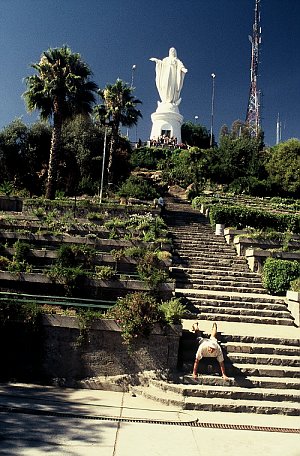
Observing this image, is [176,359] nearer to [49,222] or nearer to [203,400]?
[203,400]

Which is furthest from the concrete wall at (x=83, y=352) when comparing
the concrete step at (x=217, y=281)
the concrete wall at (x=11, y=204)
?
the concrete wall at (x=11, y=204)

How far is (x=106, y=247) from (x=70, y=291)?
12.8 ft

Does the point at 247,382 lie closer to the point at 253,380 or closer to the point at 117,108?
the point at 253,380

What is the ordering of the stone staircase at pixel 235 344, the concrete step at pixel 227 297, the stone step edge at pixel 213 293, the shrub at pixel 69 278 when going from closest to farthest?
the stone staircase at pixel 235 344 < the shrub at pixel 69 278 < the concrete step at pixel 227 297 < the stone step edge at pixel 213 293

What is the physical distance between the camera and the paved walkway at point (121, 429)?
230 inches

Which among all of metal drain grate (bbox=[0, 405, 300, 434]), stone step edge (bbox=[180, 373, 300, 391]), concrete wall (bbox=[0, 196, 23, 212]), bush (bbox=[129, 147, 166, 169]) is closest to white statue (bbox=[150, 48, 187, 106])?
bush (bbox=[129, 147, 166, 169])

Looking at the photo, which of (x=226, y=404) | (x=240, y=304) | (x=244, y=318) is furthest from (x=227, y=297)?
(x=226, y=404)

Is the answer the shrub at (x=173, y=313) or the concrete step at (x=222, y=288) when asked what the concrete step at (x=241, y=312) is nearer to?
the concrete step at (x=222, y=288)


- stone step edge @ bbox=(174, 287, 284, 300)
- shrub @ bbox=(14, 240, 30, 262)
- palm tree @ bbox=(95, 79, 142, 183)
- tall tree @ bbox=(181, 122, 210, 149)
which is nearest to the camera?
shrub @ bbox=(14, 240, 30, 262)

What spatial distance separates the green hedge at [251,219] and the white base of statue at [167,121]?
36.4m

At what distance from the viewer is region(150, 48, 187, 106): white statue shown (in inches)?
2290

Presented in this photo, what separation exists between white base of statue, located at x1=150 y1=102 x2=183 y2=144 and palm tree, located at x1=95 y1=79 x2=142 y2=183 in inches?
971

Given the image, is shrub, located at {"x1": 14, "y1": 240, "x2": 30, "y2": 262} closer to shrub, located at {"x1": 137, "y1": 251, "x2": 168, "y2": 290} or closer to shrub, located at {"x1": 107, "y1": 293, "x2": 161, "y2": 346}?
shrub, located at {"x1": 137, "y1": 251, "x2": 168, "y2": 290}

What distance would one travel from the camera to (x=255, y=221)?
22797 millimetres
